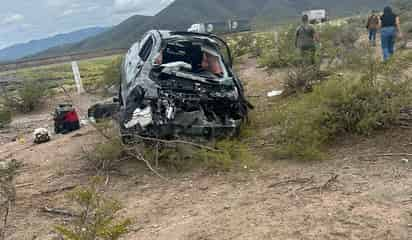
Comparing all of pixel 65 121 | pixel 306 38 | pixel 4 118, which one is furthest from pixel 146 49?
pixel 4 118

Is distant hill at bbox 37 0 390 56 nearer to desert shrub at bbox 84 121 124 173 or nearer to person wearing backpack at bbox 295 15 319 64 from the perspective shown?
person wearing backpack at bbox 295 15 319 64

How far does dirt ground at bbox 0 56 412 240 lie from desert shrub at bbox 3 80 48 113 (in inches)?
321

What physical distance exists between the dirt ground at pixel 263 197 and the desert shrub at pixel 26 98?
26.8 feet

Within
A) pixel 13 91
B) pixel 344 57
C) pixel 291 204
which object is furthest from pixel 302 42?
pixel 13 91

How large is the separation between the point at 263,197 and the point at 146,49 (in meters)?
4.01

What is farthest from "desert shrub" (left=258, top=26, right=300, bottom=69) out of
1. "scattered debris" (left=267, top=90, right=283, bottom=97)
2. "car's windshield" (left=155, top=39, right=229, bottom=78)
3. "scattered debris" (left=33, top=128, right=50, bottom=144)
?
"scattered debris" (left=33, top=128, right=50, bottom=144)

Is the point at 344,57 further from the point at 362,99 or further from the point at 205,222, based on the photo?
the point at 205,222

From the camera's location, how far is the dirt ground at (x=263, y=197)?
3.99 m

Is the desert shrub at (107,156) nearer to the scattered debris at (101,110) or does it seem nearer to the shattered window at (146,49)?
the shattered window at (146,49)

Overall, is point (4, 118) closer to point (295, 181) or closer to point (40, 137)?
point (40, 137)

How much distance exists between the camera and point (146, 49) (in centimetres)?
785

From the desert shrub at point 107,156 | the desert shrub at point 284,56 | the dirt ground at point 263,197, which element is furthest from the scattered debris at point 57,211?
the desert shrub at point 284,56

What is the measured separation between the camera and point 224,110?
22.3 feet

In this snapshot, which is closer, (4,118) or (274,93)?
(274,93)
